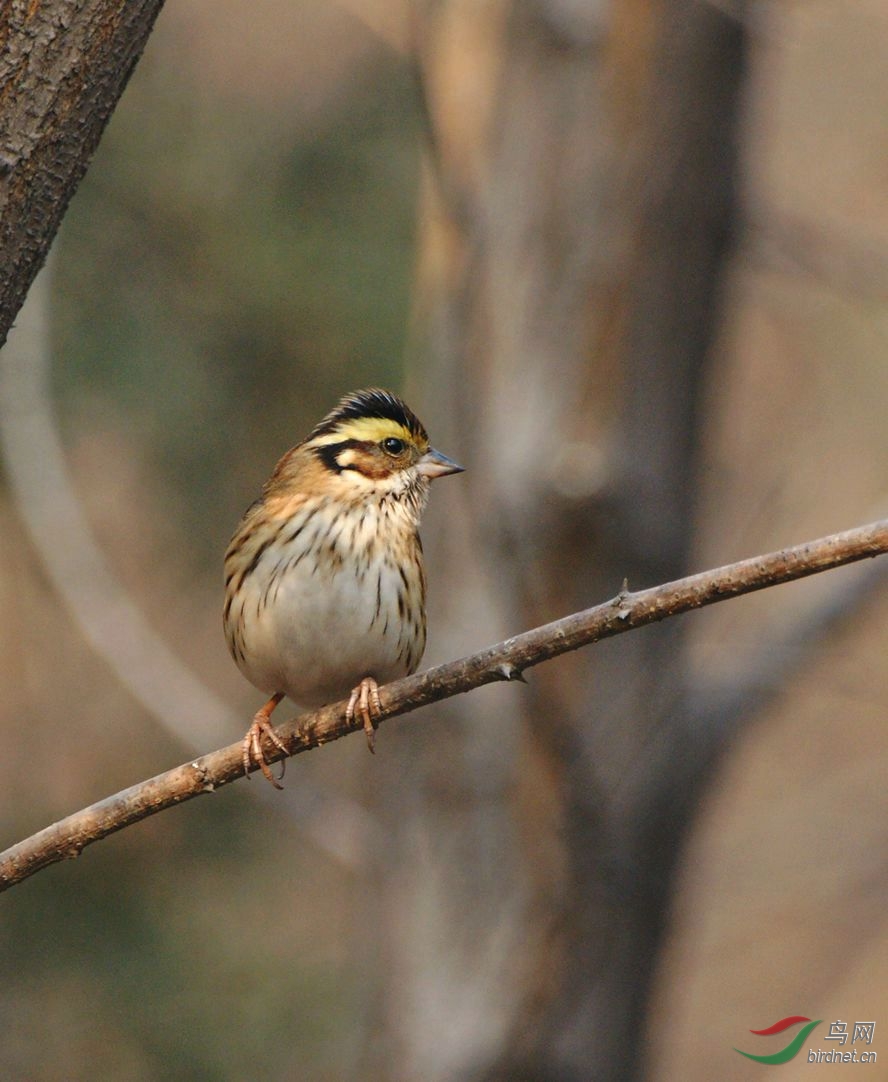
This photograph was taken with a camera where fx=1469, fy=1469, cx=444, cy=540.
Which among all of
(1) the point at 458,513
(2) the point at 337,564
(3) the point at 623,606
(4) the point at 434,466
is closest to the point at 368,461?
(4) the point at 434,466

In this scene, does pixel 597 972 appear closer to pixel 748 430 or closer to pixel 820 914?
pixel 820 914

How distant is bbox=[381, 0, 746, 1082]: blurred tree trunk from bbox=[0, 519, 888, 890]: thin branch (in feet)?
8.86

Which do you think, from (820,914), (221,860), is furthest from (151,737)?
(820,914)

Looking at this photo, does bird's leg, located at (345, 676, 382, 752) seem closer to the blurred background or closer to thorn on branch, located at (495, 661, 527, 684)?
thorn on branch, located at (495, 661, 527, 684)

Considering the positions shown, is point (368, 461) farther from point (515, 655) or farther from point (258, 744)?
point (515, 655)

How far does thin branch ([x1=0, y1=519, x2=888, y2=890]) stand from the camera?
7.44 feet

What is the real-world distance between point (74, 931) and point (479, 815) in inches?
109

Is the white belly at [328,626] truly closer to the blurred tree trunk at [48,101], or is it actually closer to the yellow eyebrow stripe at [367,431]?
the yellow eyebrow stripe at [367,431]

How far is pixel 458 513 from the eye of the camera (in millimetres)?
6238

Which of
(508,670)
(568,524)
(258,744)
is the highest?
(568,524)

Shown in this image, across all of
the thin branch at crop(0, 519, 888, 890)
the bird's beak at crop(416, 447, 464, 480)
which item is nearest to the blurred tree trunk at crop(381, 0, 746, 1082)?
the bird's beak at crop(416, 447, 464, 480)

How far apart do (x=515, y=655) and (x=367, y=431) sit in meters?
2.05

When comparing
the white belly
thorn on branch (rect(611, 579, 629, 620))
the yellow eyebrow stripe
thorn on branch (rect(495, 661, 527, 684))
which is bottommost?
thorn on branch (rect(495, 661, 527, 684))

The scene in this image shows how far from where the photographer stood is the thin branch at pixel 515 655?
2268 mm
